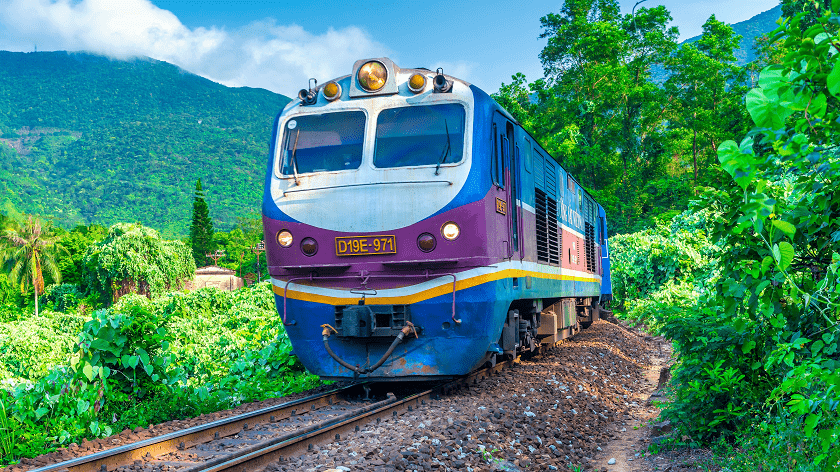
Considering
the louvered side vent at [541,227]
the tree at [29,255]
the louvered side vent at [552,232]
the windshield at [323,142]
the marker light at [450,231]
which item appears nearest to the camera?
the marker light at [450,231]

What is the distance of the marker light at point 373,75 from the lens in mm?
7719

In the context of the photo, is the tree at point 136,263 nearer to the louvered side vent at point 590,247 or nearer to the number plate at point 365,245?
the louvered side vent at point 590,247

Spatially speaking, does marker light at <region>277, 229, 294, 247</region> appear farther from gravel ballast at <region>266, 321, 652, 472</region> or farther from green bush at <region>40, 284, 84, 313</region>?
green bush at <region>40, 284, 84, 313</region>

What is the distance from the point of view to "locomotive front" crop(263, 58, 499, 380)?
7.07m

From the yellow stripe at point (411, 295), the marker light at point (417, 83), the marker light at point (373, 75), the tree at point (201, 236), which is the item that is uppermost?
the tree at point (201, 236)

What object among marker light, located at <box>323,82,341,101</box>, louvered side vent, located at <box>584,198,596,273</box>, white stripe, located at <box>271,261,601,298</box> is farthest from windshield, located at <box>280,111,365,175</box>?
louvered side vent, located at <box>584,198,596,273</box>

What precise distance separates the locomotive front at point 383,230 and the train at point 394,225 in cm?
1

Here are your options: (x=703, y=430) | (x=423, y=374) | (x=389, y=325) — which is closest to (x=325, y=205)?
(x=389, y=325)

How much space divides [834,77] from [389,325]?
5642 millimetres

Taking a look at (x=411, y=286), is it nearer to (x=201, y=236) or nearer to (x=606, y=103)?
(x=606, y=103)

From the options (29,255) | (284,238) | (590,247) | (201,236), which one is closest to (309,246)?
(284,238)

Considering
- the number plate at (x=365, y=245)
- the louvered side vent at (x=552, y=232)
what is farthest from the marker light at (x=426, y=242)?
Answer: the louvered side vent at (x=552, y=232)

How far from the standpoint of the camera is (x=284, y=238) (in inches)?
295

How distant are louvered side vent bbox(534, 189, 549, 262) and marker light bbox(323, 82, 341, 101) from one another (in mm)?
3313
